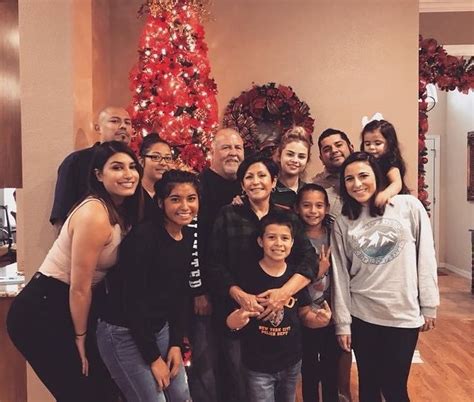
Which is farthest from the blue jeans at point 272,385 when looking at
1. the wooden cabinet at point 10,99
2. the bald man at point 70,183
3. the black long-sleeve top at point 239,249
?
the wooden cabinet at point 10,99

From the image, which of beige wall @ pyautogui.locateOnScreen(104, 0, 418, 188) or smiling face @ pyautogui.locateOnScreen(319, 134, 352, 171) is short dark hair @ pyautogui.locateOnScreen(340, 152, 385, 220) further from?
beige wall @ pyautogui.locateOnScreen(104, 0, 418, 188)

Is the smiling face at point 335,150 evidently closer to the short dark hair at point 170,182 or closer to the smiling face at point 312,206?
the smiling face at point 312,206

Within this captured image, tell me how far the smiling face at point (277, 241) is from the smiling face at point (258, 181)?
17 centimetres

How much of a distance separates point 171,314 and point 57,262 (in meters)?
0.49

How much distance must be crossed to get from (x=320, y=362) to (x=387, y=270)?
663mm

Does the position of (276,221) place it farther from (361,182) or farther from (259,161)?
(361,182)

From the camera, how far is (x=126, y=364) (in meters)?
1.79

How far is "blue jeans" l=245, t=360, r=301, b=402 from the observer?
6.66 ft

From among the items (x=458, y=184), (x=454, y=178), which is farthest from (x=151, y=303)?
(x=454, y=178)

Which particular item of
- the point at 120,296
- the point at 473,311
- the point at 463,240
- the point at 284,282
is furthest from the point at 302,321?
the point at 463,240

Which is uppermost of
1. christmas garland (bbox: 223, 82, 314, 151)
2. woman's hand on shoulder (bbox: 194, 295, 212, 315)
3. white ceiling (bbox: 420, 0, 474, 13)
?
white ceiling (bbox: 420, 0, 474, 13)

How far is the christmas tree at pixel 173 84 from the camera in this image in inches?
145

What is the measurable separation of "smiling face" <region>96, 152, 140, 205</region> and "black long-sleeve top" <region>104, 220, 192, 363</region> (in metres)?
0.17

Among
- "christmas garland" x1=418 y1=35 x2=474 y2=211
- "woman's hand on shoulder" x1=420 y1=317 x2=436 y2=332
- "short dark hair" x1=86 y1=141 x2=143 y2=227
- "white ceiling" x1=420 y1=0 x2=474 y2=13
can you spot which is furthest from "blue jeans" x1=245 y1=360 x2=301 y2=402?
"white ceiling" x1=420 y1=0 x2=474 y2=13
